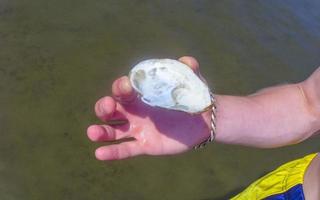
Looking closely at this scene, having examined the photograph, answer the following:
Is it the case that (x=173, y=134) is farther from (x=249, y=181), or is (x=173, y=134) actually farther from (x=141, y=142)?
(x=249, y=181)

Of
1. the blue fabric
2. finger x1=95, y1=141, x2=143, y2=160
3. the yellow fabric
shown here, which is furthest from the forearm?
finger x1=95, y1=141, x2=143, y2=160

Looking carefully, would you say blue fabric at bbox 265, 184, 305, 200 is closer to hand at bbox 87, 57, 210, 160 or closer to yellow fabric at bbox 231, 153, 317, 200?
yellow fabric at bbox 231, 153, 317, 200

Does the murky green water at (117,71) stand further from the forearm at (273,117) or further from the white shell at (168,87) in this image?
the white shell at (168,87)

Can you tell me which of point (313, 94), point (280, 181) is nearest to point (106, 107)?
point (280, 181)

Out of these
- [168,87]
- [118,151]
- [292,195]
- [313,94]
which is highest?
[168,87]

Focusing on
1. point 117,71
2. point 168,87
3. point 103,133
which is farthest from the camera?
point 117,71

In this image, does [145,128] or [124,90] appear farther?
[145,128]

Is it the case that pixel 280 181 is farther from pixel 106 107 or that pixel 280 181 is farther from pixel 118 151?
pixel 106 107
